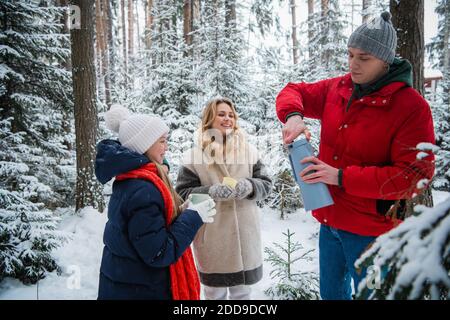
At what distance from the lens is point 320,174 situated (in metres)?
1.85

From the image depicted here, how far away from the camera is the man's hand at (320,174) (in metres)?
1.85

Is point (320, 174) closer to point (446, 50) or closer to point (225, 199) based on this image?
point (225, 199)

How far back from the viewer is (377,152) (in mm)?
1844

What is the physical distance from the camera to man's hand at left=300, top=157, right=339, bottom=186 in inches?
72.7

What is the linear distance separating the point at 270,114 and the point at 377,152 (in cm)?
697

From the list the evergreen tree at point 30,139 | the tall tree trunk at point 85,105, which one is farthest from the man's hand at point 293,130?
the tall tree trunk at point 85,105

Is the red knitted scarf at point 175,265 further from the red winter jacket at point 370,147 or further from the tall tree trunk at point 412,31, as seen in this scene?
the tall tree trunk at point 412,31

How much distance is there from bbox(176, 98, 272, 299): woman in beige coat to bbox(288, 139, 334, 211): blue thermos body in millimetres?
789

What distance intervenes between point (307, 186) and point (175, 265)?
105cm

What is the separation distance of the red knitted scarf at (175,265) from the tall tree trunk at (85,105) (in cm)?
498
